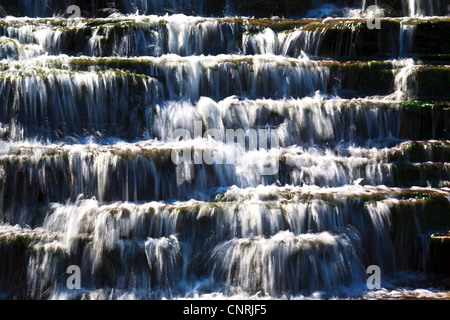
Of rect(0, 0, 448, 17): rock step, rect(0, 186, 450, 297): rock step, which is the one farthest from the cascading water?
rect(0, 0, 448, 17): rock step

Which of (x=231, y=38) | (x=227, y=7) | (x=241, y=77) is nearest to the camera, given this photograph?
(x=241, y=77)

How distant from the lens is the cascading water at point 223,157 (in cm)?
898

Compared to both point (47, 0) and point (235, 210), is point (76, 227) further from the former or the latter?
point (47, 0)

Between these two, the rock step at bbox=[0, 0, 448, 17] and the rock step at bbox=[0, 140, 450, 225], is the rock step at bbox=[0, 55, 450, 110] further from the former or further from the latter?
the rock step at bbox=[0, 0, 448, 17]

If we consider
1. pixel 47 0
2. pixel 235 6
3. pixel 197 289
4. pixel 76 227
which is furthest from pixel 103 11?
pixel 197 289

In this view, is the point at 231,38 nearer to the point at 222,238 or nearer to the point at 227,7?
the point at 227,7

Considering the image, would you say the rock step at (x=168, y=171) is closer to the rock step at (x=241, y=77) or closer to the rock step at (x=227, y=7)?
the rock step at (x=241, y=77)

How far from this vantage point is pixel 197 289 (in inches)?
352

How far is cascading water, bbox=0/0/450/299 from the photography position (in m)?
8.98

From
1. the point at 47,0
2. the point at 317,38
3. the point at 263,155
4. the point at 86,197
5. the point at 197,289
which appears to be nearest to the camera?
the point at 197,289

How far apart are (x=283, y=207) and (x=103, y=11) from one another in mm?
8917

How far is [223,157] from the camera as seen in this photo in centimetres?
1048

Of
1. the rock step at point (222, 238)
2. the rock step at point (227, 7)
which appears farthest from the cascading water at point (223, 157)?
the rock step at point (227, 7)

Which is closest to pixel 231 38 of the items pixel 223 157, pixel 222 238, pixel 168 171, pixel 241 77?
pixel 241 77
